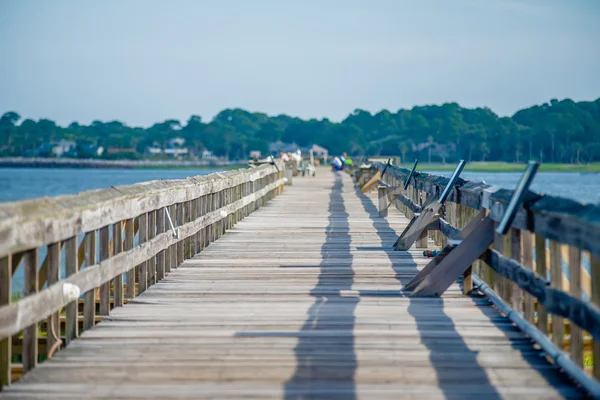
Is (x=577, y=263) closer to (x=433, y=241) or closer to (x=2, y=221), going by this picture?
(x=2, y=221)

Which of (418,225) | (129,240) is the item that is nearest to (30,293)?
(129,240)

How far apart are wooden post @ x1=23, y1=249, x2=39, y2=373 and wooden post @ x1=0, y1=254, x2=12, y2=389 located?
0.25 m

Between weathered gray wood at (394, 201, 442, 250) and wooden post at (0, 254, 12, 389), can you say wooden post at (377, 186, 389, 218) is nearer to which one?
weathered gray wood at (394, 201, 442, 250)

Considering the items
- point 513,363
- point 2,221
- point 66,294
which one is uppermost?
point 2,221

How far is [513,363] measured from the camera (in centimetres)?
564

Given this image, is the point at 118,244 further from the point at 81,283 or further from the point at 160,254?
the point at 160,254

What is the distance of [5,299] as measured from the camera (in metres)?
4.99

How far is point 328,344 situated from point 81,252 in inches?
180

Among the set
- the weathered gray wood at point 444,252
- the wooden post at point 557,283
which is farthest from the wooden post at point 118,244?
the wooden post at point 557,283

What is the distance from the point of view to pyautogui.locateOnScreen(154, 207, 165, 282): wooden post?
9141 millimetres

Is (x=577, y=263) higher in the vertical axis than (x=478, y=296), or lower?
higher

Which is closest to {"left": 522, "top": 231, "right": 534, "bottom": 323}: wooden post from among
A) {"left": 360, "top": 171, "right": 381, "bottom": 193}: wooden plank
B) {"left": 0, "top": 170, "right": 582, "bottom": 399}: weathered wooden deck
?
{"left": 0, "top": 170, "right": 582, "bottom": 399}: weathered wooden deck

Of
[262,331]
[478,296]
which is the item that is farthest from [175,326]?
[478,296]

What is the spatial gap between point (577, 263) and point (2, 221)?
325 cm
